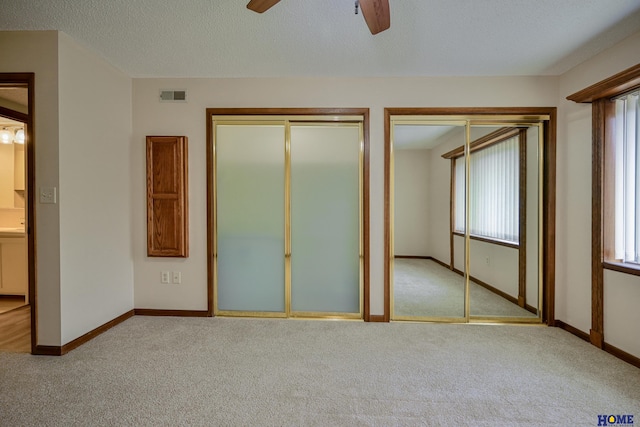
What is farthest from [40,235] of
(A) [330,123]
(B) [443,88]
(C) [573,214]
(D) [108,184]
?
(C) [573,214]

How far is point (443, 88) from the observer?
121 inches

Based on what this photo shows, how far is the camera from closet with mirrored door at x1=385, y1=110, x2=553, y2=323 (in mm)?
3107

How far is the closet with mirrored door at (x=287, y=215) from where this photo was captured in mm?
3184

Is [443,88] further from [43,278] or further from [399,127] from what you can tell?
[43,278]

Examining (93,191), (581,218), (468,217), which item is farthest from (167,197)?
(581,218)

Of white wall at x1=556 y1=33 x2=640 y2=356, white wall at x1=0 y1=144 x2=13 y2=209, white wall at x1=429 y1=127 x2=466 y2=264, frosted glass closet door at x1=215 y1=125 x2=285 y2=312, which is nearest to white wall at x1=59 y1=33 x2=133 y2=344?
frosted glass closet door at x1=215 y1=125 x2=285 y2=312

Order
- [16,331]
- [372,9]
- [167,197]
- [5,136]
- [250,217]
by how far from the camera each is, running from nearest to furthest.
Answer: [372,9]
[16,331]
[167,197]
[250,217]
[5,136]

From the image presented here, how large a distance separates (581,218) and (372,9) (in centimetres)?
277

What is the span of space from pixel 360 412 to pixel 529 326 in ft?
7.67

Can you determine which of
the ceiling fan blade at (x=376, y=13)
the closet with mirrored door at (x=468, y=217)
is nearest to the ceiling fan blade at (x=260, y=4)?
the ceiling fan blade at (x=376, y=13)

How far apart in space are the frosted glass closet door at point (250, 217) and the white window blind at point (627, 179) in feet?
10.1

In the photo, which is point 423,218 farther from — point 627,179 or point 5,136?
point 5,136

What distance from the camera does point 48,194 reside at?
7.70ft

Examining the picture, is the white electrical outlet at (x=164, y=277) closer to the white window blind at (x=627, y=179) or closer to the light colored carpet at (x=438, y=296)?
the light colored carpet at (x=438, y=296)
